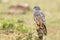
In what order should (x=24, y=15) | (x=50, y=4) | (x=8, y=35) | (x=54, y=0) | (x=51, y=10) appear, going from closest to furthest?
(x=8, y=35) < (x=24, y=15) < (x=51, y=10) < (x=50, y=4) < (x=54, y=0)

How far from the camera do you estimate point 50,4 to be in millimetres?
19469

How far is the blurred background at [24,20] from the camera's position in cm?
1046

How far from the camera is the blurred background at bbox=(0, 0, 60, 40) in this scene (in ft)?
34.3

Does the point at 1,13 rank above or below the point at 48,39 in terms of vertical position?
above

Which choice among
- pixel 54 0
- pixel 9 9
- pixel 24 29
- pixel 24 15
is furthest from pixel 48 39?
pixel 54 0

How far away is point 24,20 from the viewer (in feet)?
49.6

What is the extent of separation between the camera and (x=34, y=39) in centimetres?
962

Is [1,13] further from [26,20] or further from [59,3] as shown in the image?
[59,3]

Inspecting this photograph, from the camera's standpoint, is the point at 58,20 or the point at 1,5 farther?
the point at 1,5

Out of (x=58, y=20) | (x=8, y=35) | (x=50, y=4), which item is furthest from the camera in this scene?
(x=50, y=4)

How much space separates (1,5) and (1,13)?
226cm

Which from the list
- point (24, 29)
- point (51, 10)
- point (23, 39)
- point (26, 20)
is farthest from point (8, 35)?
point (51, 10)

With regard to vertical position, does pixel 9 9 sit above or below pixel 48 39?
above

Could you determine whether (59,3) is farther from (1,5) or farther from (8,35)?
(8,35)
